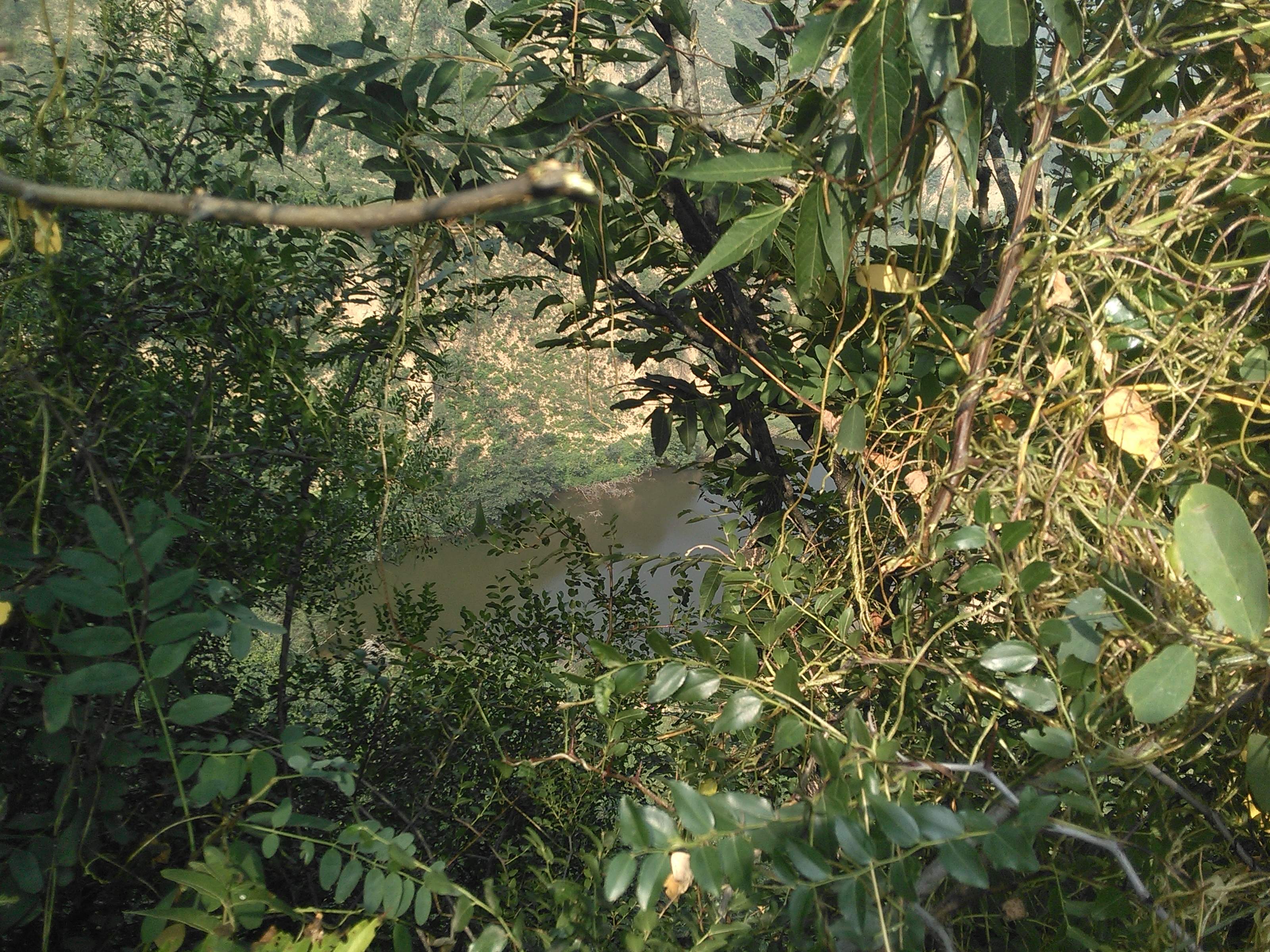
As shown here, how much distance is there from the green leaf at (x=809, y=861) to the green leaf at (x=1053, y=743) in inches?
5.0

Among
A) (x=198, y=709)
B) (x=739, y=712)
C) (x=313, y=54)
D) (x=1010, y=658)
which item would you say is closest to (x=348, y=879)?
(x=198, y=709)

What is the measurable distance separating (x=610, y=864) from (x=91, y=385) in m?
0.74

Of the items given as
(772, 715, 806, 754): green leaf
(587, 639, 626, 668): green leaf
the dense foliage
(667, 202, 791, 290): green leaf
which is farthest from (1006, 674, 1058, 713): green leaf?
(667, 202, 791, 290): green leaf

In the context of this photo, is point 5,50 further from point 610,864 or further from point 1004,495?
point 1004,495

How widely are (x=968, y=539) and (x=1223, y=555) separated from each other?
0.42 feet

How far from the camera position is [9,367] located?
579 millimetres

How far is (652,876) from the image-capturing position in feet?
1.13

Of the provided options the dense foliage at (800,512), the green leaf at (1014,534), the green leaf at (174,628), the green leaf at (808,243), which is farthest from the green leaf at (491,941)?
the green leaf at (808,243)

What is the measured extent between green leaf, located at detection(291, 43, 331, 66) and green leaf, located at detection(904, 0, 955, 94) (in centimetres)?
52

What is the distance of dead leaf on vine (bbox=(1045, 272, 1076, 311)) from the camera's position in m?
0.53

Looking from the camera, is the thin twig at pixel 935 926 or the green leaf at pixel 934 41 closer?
the thin twig at pixel 935 926

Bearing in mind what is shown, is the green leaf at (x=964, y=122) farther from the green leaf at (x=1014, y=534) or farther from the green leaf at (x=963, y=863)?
the green leaf at (x=963, y=863)

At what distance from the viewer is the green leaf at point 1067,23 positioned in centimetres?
50

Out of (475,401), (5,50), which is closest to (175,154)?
(5,50)
